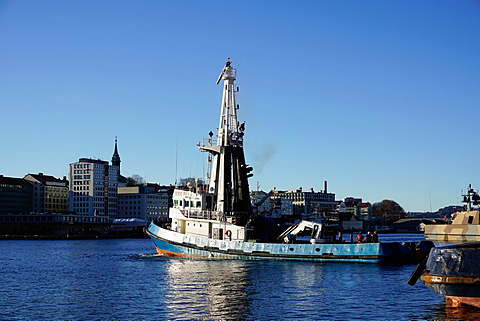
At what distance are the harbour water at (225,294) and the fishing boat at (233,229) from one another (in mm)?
1435

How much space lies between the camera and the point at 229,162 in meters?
63.3

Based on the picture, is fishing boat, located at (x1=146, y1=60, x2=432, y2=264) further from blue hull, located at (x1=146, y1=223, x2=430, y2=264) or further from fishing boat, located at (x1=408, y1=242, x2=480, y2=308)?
fishing boat, located at (x1=408, y1=242, x2=480, y2=308)

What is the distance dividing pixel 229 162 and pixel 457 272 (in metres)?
39.2

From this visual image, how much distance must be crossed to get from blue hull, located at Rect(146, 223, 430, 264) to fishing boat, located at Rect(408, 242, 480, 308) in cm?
2320

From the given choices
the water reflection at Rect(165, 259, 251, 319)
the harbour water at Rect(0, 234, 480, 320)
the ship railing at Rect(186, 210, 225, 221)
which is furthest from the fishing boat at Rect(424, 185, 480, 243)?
the ship railing at Rect(186, 210, 225, 221)

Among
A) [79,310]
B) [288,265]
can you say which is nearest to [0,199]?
[288,265]

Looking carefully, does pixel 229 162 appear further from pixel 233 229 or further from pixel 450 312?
pixel 450 312

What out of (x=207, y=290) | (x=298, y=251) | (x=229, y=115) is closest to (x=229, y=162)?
(x=229, y=115)

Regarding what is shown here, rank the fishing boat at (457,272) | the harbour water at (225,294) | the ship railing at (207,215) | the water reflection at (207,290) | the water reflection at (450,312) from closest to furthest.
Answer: the fishing boat at (457,272) < the water reflection at (450,312) < the harbour water at (225,294) < the water reflection at (207,290) < the ship railing at (207,215)

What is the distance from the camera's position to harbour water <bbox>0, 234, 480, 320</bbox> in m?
28.4

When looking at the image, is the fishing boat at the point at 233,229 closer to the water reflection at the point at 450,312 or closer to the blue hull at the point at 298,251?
the blue hull at the point at 298,251

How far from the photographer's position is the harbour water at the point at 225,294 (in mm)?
28375

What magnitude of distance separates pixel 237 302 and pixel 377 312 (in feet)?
24.3

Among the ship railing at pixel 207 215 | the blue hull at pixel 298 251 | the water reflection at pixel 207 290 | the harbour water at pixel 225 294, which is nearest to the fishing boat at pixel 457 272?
the harbour water at pixel 225 294
